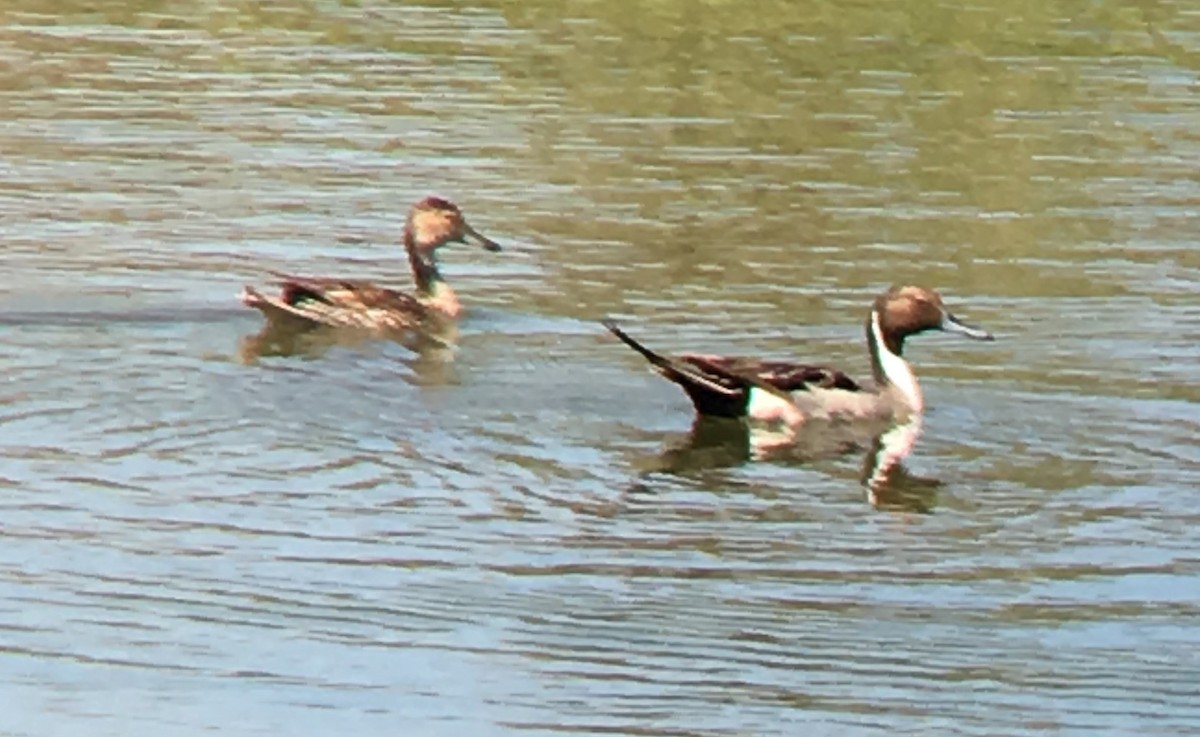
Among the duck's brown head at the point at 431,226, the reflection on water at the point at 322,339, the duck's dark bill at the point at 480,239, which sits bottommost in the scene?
the reflection on water at the point at 322,339

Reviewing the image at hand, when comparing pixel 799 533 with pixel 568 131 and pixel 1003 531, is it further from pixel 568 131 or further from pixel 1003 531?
pixel 568 131

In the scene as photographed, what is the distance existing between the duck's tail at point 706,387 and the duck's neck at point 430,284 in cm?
226

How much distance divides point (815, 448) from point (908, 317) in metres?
1.14

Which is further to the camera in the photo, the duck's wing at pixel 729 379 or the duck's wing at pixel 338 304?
the duck's wing at pixel 338 304

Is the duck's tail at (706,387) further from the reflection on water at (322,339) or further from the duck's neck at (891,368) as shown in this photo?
the reflection on water at (322,339)

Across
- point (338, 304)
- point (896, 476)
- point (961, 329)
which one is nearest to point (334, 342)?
point (338, 304)

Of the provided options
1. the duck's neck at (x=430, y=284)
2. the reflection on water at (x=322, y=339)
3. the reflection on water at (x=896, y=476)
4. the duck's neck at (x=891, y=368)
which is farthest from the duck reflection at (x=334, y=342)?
the reflection on water at (x=896, y=476)

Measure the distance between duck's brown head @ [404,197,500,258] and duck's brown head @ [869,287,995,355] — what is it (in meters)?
2.78

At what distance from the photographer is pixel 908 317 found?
13.6 m

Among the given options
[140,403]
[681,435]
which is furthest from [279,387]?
[681,435]

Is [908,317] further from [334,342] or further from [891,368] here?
[334,342]

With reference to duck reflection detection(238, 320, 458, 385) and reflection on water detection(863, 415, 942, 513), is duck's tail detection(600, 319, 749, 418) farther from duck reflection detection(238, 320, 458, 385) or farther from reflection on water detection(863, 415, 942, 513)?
duck reflection detection(238, 320, 458, 385)

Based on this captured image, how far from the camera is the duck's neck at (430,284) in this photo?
15.0 meters

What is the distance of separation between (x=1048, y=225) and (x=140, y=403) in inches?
252
